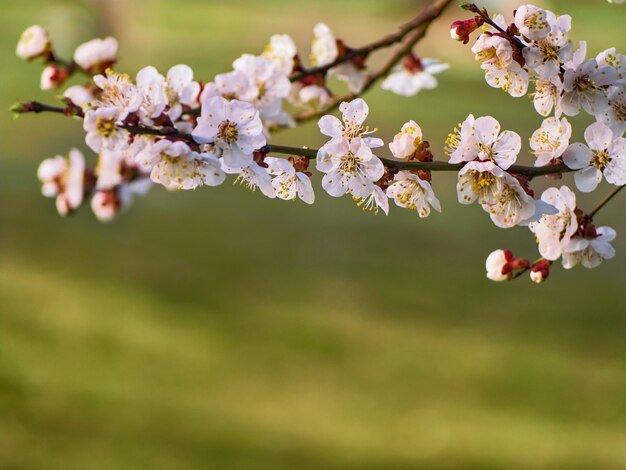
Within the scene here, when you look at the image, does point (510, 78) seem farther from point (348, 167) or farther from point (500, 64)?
point (348, 167)

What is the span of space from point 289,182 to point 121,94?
0.18 m

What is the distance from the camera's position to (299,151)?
73cm

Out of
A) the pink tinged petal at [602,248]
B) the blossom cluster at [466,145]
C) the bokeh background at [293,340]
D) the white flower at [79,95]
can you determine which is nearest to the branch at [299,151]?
the blossom cluster at [466,145]

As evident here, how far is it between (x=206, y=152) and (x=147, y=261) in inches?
131

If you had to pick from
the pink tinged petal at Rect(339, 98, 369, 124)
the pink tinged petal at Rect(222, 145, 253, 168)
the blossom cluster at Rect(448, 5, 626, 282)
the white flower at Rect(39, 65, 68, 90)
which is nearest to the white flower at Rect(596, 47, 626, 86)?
the blossom cluster at Rect(448, 5, 626, 282)

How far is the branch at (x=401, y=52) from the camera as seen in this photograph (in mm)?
1180

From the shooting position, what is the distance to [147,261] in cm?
405

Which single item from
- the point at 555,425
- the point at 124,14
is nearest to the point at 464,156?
the point at 555,425

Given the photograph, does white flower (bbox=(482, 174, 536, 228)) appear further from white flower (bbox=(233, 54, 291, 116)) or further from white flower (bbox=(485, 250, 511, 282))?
white flower (bbox=(233, 54, 291, 116))

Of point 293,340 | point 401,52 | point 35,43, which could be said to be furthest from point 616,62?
point 293,340

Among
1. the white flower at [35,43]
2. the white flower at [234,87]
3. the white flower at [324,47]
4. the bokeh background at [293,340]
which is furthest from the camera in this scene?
the bokeh background at [293,340]

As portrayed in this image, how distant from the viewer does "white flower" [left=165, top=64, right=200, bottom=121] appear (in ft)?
3.00

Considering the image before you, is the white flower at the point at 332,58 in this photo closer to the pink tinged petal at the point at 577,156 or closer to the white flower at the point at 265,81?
the white flower at the point at 265,81

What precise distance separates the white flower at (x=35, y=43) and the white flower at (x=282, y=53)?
30 cm
